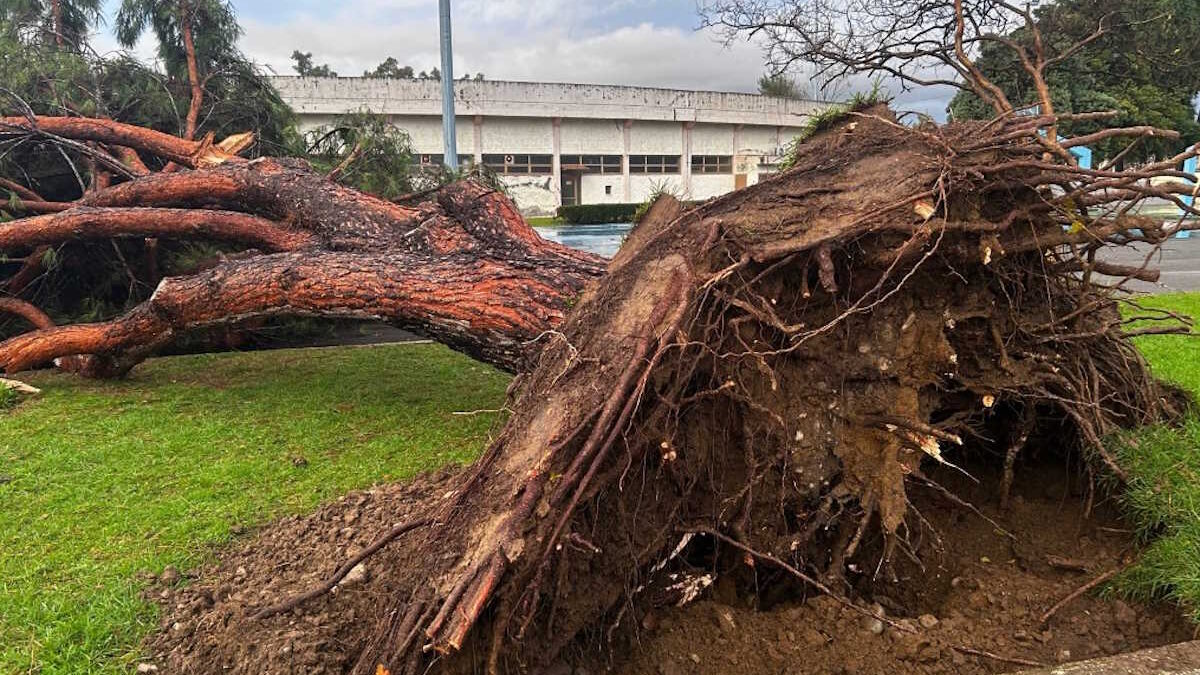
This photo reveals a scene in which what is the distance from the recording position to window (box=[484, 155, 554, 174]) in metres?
30.8

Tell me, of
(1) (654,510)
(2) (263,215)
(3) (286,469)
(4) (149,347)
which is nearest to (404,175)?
(2) (263,215)

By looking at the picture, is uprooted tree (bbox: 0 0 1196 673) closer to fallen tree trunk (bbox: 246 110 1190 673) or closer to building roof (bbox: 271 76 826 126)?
fallen tree trunk (bbox: 246 110 1190 673)

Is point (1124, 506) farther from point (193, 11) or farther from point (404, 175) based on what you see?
point (193, 11)

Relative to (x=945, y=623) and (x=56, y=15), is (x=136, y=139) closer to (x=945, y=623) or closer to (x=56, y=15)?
(x=56, y=15)

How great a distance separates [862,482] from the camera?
2625 mm

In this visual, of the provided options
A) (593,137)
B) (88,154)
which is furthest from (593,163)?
(88,154)

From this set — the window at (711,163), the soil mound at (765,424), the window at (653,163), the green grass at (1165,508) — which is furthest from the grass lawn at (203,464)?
the window at (711,163)

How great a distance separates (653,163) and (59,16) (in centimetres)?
2776

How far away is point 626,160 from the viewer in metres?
33.7

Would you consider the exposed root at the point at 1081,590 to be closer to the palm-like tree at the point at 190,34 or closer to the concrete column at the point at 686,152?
the palm-like tree at the point at 190,34

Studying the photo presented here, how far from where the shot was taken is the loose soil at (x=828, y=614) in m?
2.40

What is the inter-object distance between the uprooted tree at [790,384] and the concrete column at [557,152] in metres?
28.9

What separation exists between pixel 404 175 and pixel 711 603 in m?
7.33

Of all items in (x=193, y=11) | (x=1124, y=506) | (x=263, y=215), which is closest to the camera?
(x=1124, y=506)
